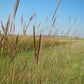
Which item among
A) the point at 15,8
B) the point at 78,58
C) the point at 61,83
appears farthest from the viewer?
the point at 78,58

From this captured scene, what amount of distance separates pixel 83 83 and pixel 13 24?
4.40ft

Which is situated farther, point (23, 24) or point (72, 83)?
point (72, 83)

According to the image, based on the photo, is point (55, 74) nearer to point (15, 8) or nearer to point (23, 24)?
point (23, 24)

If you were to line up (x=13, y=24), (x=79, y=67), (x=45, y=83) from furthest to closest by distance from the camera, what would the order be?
(x=79, y=67), (x=45, y=83), (x=13, y=24)

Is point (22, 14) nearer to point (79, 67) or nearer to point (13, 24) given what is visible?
point (13, 24)

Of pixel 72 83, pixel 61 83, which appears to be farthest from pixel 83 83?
pixel 61 83

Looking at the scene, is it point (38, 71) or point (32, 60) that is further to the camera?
point (32, 60)

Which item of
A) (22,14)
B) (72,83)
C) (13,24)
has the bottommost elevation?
(72,83)

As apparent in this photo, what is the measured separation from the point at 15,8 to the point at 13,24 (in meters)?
0.17

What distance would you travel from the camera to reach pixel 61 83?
→ 4.28 ft

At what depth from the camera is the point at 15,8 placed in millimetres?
583

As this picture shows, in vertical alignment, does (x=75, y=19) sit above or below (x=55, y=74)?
above

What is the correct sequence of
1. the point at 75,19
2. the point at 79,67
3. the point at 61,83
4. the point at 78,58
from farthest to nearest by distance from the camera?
the point at 78,58
the point at 79,67
the point at 75,19
the point at 61,83

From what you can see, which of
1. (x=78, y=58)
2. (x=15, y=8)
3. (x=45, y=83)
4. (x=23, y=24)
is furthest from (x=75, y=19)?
(x=78, y=58)
